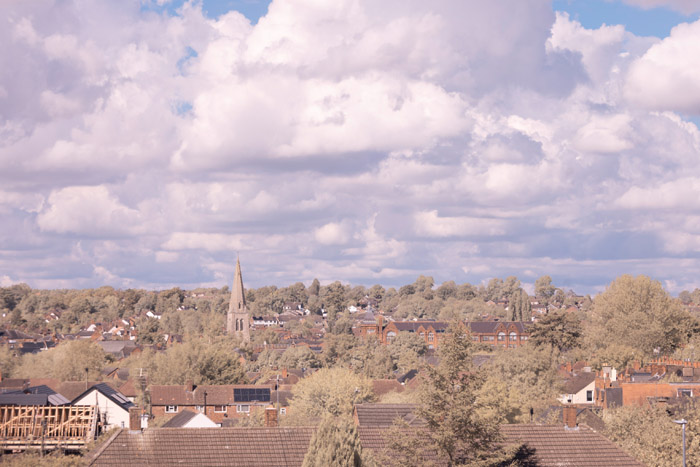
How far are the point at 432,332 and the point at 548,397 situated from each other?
83187 mm

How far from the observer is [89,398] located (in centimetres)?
5775

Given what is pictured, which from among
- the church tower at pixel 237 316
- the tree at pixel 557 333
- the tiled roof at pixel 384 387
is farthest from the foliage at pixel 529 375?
the church tower at pixel 237 316

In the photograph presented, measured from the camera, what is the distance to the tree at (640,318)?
97.0 metres

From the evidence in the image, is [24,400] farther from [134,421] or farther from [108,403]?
[134,421]

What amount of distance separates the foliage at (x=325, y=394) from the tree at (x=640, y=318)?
43.8 meters

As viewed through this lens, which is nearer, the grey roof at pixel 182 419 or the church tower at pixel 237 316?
the grey roof at pixel 182 419

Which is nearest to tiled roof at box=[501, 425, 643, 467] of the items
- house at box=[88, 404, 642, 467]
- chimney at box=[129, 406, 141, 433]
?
house at box=[88, 404, 642, 467]

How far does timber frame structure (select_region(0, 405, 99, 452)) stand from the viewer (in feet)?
123

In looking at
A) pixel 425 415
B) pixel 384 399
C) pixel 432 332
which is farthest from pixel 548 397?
pixel 432 332

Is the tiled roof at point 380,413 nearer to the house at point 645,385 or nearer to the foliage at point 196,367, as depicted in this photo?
the house at point 645,385

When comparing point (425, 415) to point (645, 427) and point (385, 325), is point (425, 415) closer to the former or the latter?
point (645, 427)

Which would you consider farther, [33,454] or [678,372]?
[678,372]

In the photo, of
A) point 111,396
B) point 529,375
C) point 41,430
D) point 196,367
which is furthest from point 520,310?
point 41,430

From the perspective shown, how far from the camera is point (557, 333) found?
10831 cm
